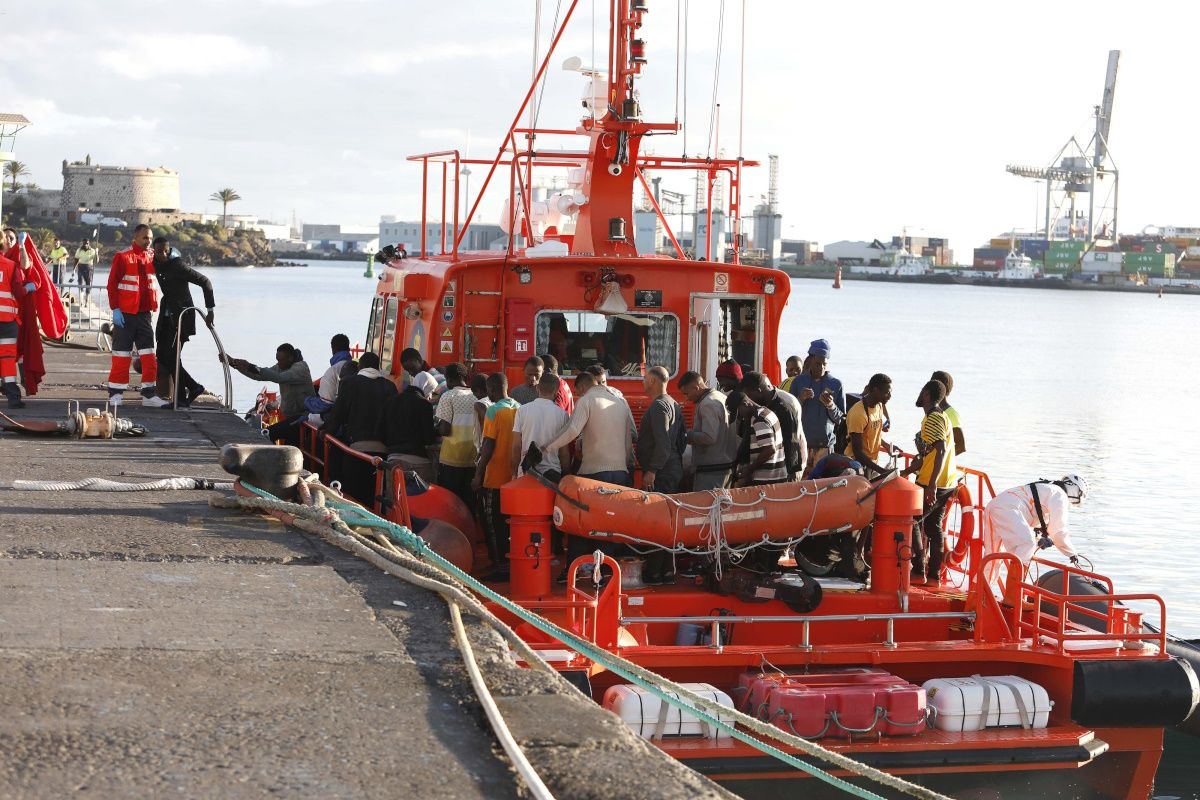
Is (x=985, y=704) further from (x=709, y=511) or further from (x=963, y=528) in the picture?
(x=963, y=528)

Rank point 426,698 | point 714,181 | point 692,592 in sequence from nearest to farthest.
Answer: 1. point 426,698
2. point 692,592
3. point 714,181

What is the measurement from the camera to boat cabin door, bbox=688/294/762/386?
38.2 ft

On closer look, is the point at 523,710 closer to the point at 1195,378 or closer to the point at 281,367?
the point at 281,367

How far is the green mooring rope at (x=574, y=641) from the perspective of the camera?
4.70 meters

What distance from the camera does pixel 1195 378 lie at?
2249 inches

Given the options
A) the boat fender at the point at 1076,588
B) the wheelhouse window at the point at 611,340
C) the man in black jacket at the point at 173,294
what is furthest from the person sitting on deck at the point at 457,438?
the boat fender at the point at 1076,588

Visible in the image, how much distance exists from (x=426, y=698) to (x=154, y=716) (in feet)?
2.91

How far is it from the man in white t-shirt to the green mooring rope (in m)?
1.63

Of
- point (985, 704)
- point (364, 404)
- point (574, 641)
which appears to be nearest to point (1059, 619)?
point (985, 704)

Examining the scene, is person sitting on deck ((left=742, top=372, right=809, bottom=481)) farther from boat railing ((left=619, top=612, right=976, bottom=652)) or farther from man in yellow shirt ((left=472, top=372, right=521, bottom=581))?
man in yellow shirt ((left=472, top=372, right=521, bottom=581))

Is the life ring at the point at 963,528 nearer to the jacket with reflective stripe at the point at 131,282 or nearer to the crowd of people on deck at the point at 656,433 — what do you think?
the crowd of people on deck at the point at 656,433

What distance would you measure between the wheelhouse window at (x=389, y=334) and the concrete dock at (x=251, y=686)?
18.3 feet

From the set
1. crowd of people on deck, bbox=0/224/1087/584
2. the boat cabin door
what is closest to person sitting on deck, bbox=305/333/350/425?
crowd of people on deck, bbox=0/224/1087/584

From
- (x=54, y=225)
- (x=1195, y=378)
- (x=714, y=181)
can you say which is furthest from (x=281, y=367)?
(x=54, y=225)
